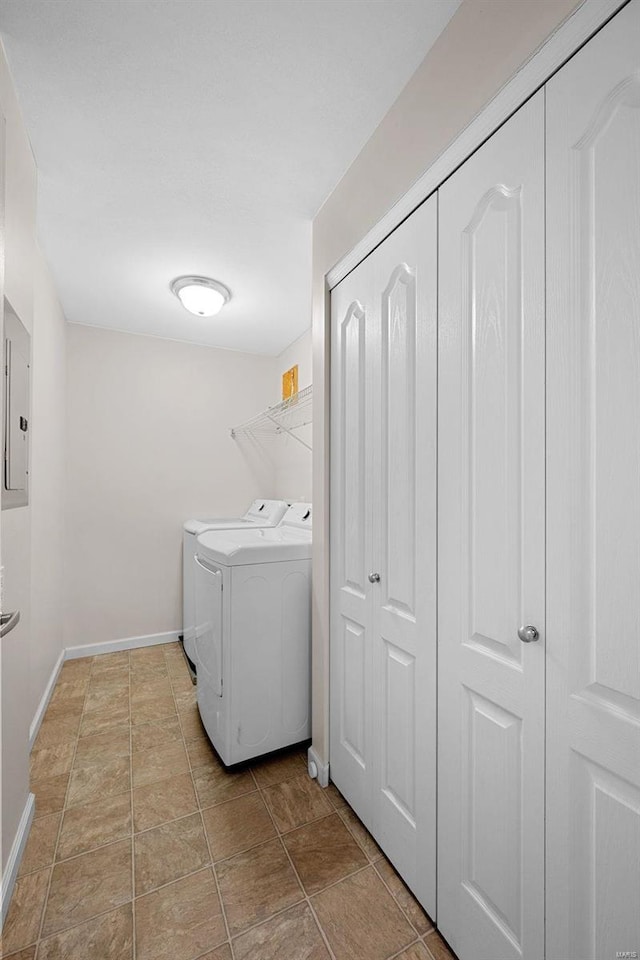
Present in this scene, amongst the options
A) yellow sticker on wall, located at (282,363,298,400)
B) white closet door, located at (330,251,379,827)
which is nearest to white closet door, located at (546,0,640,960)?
white closet door, located at (330,251,379,827)

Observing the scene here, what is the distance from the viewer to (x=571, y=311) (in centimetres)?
81

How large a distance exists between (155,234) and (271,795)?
2.61m

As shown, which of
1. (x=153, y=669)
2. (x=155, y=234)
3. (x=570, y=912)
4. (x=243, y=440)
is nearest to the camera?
(x=570, y=912)

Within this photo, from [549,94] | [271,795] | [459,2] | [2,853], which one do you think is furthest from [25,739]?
[459,2]

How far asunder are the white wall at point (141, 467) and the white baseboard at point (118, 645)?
0.13 feet

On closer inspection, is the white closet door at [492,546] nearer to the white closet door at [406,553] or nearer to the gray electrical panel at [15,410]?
the white closet door at [406,553]

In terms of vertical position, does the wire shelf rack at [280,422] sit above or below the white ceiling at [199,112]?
below

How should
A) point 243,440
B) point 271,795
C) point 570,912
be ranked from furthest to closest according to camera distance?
point 243,440, point 271,795, point 570,912

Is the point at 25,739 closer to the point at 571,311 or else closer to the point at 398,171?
the point at 571,311

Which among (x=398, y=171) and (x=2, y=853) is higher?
(x=398, y=171)

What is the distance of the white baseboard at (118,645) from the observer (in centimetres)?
308

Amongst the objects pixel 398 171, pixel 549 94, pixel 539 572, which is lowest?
pixel 539 572

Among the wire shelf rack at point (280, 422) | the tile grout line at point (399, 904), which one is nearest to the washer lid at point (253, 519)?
the wire shelf rack at point (280, 422)

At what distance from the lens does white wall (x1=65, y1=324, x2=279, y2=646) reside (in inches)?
125
